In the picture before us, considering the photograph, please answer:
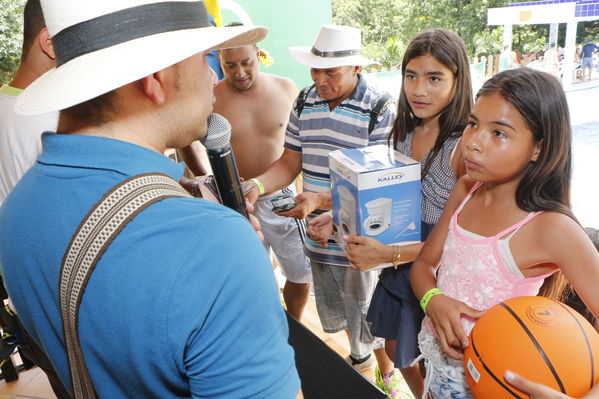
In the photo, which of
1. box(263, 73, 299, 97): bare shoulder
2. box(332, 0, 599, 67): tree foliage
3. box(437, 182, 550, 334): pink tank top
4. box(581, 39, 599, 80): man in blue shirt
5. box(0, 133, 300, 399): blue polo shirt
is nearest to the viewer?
box(0, 133, 300, 399): blue polo shirt

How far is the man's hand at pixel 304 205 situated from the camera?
6.80 feet

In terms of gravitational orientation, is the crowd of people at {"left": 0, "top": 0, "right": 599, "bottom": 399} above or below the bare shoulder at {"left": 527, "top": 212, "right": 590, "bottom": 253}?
above

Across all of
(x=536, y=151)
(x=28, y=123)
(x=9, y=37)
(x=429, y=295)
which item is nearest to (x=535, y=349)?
(x=429, y=295)

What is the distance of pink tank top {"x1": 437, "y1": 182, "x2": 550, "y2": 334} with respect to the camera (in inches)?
46.9

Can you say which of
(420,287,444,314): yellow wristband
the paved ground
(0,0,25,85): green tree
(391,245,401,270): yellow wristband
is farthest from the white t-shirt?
(0,0,25,85): green tree

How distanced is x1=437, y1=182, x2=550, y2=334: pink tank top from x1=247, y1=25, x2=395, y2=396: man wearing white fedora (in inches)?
33.0

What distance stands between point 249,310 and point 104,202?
0.85 ft

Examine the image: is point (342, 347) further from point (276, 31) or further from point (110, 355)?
point (276, 31)

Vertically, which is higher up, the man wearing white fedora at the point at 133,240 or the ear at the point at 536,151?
the man wearing white fedora at the point at 133,240

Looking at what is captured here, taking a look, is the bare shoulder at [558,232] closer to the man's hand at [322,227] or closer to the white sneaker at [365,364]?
the man's hand at [322,227]

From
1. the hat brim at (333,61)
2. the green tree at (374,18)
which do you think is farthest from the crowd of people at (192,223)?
the green tree at (374,18)

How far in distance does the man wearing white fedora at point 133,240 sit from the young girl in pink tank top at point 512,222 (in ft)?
2.54

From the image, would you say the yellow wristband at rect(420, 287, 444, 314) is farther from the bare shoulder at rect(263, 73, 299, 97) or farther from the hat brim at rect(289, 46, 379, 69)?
the bare shoulder at rect(263, 73, 299, 97)

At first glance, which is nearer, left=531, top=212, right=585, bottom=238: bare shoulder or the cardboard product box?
left=531, top=212, right=585, bottom=238: bare shoulder
